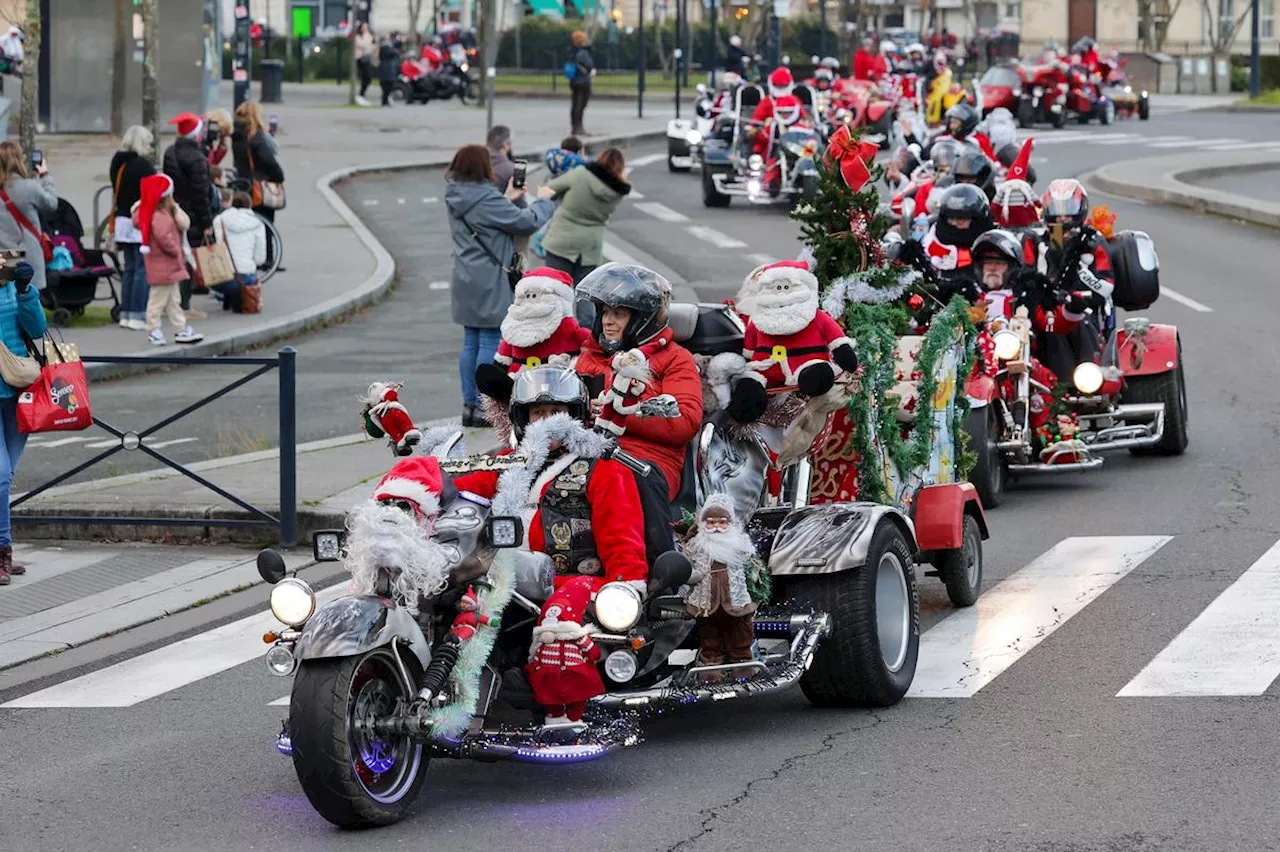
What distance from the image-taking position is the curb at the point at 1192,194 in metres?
30.4

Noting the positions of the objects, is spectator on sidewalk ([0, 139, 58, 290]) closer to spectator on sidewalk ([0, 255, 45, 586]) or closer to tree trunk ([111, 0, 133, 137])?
→ spectator on sidewalk ([0, 255, 45, 586])

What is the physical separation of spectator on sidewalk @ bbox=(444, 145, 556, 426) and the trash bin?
125 ft

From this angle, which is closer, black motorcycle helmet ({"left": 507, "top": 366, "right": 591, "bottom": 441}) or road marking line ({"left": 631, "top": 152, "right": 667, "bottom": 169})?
black motorcycle helmet ({"left": 507, "top": 366, "right": 591, "bottom": 441})

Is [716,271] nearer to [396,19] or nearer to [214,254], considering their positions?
[214,254]

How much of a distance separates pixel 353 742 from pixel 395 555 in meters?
0.63

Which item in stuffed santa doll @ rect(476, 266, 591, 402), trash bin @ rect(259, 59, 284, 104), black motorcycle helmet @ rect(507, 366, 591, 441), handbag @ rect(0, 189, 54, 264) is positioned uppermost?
trash bin @ rect(259, 59, 284, 104)

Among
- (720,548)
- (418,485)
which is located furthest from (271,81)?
(418,485)

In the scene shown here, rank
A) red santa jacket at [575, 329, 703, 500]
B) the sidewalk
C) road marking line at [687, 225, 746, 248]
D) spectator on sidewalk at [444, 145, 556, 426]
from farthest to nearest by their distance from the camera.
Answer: road marking line at [687, 225, 746, 248], the sidewalk, spectator on sidewalk at [444, 145, 556, 426], red santa jacket at [575, 329, 703, 500]

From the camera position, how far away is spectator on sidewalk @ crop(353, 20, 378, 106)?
59.4 metres

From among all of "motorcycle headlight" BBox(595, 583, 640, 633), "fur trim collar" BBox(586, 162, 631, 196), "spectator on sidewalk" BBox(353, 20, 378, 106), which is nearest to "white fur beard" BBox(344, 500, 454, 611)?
"motorcycle headlight" BBox(595, 583, 640, 633)

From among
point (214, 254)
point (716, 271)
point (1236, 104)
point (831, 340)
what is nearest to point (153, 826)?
point (831, 340)

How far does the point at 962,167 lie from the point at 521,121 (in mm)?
32470

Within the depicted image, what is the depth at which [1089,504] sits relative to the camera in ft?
44.3

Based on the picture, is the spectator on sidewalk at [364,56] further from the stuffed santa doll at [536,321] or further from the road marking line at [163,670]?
the stuffed santa doll at [536,321]
